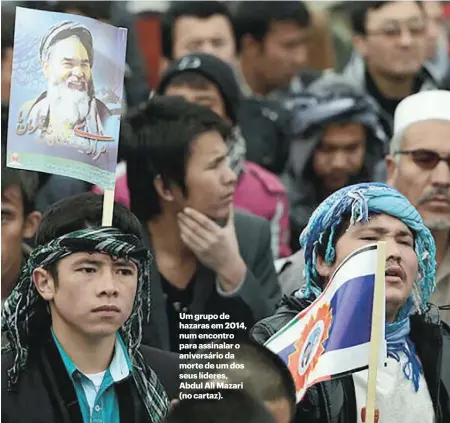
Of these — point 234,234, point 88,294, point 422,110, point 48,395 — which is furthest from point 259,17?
point 48,395

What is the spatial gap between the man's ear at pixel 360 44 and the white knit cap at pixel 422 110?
81 cm

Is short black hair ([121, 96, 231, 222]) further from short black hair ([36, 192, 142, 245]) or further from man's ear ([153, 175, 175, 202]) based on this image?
short black hair ([36, 192, 142, 245])

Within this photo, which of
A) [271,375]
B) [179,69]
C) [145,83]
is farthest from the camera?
[145,83]

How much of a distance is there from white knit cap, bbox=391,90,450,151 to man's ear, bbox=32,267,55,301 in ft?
4.48

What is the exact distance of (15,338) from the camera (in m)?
6.29

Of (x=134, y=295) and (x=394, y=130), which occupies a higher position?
(x=394, y=130)

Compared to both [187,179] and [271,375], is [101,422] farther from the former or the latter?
[187,179]

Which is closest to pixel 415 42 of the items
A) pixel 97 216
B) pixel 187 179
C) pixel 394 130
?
pixel 394 130

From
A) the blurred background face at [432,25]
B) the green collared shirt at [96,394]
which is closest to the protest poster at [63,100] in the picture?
the green collared shirt at [96,394]

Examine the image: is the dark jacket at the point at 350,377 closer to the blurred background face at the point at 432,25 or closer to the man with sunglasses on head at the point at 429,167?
the man with sunglasses on head at the point at 429,167

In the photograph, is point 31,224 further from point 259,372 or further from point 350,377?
point 350,377

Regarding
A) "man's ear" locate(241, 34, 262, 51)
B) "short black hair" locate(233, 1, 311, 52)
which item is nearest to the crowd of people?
"short black hair" locate(233, 1, 311, 52)

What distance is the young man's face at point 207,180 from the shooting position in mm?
6773

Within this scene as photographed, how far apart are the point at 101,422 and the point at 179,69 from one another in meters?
1.56
